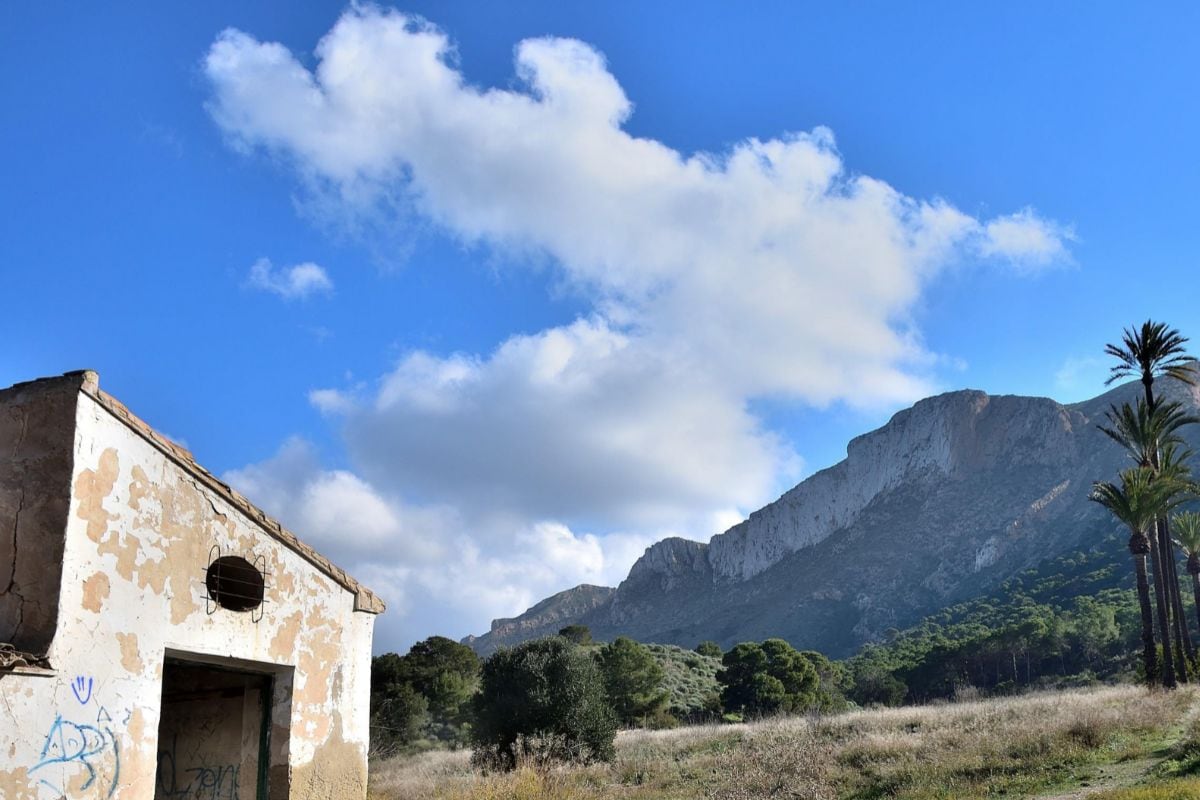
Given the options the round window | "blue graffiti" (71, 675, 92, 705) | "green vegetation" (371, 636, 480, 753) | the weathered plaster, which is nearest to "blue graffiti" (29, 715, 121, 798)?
"blue graffiti" (71, 675, 92, 705)

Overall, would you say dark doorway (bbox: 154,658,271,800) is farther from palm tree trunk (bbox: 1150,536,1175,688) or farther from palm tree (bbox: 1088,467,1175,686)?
palm tree (bbox: 1088,467,1175,686)

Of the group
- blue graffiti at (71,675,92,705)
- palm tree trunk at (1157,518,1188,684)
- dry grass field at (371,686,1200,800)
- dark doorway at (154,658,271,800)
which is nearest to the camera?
blue graffiti at (71,675,92,705)

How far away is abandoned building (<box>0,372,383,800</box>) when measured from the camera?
8.80m

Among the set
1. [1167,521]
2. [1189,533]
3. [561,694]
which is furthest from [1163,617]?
[561,694]

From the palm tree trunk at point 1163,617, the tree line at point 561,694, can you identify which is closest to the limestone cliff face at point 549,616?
the tree line at point 561,694

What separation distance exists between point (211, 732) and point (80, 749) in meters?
4.52

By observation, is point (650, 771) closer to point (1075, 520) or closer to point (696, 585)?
point (1075, 520)

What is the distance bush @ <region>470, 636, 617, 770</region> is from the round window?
18.2m

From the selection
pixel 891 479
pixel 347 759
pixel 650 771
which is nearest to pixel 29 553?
pixel 347 759

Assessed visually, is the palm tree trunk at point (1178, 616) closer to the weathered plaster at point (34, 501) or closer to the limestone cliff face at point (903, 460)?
the weathered plaster at point (34, 501)

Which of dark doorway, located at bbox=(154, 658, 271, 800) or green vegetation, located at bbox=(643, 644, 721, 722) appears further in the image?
green vegetation, located at bbox=(643, 644, 721, 722)

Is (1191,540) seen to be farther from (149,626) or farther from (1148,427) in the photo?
(149,626)

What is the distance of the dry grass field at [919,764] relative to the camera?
18.5 meters

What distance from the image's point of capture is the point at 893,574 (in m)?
119
